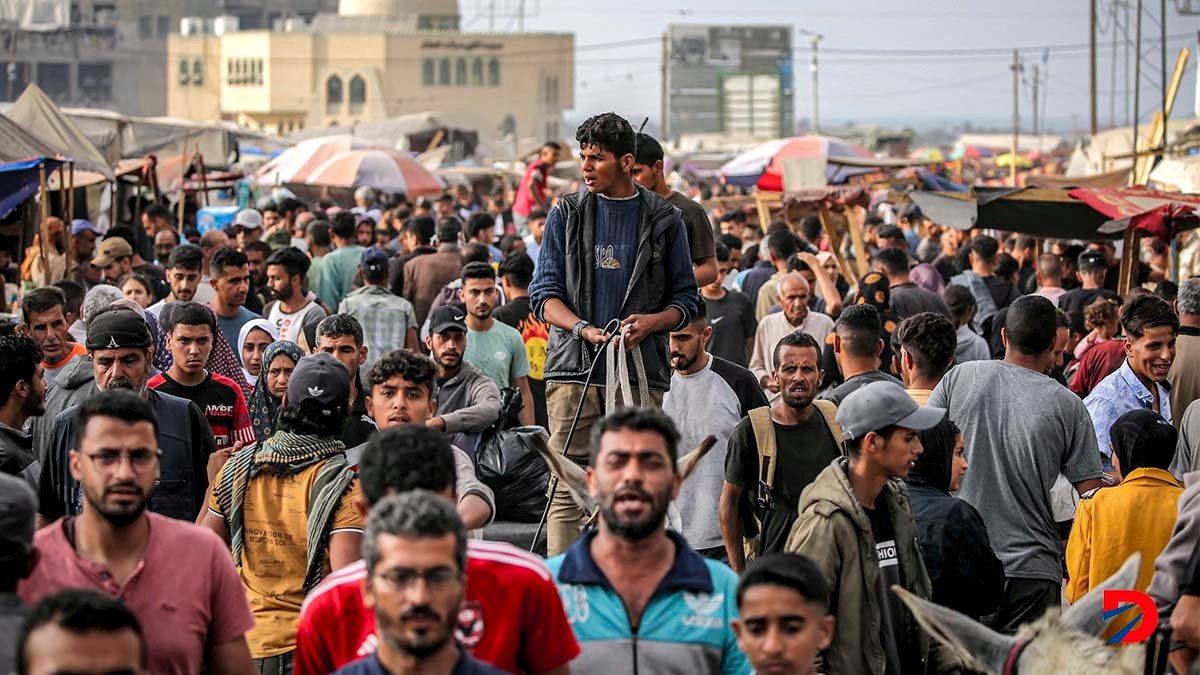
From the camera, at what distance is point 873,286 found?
10.7m

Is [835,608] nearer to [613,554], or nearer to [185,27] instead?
[613,554]

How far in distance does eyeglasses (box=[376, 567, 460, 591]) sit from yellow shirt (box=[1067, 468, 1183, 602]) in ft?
11.3

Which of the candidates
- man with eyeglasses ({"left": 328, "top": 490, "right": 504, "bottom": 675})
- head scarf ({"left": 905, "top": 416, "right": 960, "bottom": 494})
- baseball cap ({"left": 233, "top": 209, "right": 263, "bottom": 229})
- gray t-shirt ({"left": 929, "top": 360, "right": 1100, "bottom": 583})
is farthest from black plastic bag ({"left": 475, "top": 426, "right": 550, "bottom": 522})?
baseball cap ({"left": 233, "top": 209, "right": 263, "bottom": 229})

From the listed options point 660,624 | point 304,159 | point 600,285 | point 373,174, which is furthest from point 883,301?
point 304,159

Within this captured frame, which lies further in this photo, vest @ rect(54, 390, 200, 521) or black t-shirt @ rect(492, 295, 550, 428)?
black t-shirt @ rect(492, 295, 550, 428)

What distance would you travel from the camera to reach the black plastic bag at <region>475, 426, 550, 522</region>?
887cm

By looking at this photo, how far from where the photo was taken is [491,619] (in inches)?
165

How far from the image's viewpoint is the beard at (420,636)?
12.2ft

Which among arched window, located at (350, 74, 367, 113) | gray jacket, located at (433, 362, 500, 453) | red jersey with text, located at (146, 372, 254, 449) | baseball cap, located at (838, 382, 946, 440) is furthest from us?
arched window, located at (350, 74, 367, 113)

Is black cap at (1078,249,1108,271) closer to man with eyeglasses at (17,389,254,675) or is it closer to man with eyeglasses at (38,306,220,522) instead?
man with eyeglasses at (38,306,220,522)

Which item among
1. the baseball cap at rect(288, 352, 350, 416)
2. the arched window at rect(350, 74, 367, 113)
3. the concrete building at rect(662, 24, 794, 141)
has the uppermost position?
the concrete building at rect(662, 24, 794, 141)

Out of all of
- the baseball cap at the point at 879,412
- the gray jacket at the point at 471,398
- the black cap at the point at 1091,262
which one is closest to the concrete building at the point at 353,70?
the black cap at the point at 1091,262

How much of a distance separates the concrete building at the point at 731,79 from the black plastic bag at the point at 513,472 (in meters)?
102

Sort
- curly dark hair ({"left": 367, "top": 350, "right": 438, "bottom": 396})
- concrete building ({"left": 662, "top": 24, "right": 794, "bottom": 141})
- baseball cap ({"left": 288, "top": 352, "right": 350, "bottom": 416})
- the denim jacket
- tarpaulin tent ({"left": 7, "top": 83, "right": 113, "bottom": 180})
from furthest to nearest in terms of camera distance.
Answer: concrete building ({"left": 662, "top": 24, "right": 794, "bottom": 141}) → tarpaulin tent ({"left": 7, "top": 83, "right": 113, "bottom": 180}) → the denim jacket → curly dark hair ({"left": 367, "top": 350, "right": 438, "bottom": 396}) → baseball cap ({"left": 288, "top": 352, "right": 350, "bottom": 416})
